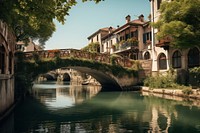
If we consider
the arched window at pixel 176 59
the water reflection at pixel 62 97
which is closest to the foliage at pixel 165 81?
the arched window at pixel 176 59

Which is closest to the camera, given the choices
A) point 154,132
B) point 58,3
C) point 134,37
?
point 58,3

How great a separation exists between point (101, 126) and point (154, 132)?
264cm

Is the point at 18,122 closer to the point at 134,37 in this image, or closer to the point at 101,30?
the point at 134,37

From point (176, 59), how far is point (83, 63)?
11581 millimetres

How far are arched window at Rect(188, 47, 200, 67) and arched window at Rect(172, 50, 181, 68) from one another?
153 cm

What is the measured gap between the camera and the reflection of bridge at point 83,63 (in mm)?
24297

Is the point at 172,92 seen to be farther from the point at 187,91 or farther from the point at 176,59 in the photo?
the point at 176,59

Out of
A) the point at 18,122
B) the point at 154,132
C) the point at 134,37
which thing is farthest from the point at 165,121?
the point at 134,37

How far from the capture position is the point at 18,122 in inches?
478

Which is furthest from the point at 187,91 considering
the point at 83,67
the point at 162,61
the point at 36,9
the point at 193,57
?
the point at 36,9

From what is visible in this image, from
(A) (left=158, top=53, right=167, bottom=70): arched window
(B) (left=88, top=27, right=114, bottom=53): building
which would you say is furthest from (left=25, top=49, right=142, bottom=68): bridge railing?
(B) (left=88, top=27, right=114, bottom=53): building

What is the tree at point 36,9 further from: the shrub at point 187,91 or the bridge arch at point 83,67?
the bridge arch at point 83,67

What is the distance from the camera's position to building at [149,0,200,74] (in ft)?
84.8

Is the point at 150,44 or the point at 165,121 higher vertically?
the point at 150,44
